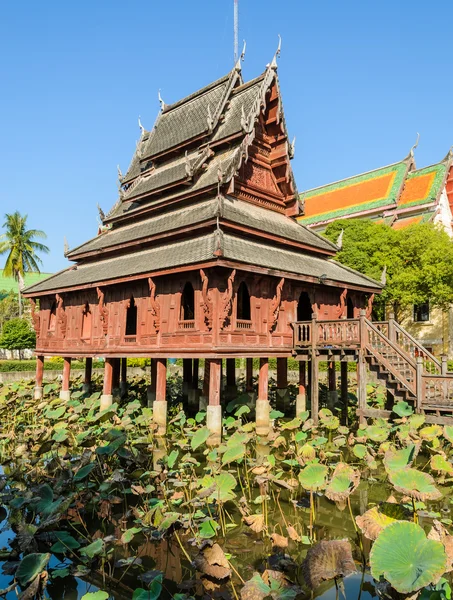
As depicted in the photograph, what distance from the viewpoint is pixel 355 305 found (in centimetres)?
1806

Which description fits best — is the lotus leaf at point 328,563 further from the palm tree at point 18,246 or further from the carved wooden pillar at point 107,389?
the palm tree at point 18,246

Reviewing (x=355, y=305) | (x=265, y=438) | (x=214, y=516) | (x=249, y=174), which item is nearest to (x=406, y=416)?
(x=265, y=438)

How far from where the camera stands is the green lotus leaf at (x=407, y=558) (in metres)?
3.77

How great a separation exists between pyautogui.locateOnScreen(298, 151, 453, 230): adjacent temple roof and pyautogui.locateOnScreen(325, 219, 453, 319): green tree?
4.69 m

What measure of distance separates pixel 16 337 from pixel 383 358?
2909 cm

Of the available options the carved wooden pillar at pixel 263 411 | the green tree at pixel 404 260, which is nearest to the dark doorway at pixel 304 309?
the carved wooden pillar at pixel 263 411

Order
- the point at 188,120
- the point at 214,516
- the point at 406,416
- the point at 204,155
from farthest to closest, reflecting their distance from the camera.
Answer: the point at 188,120
the point at 204,155
the point at 406,416
the point at 214,516

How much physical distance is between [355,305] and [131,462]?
1104 centimetres

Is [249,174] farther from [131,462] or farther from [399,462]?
[399,462]

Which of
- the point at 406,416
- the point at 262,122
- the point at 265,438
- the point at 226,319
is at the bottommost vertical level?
the point at 265,438

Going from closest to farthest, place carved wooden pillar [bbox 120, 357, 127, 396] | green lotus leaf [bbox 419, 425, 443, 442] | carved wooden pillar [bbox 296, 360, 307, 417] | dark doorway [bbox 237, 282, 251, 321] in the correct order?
1. green lotus leaf [bbox 419, 425, 443, 442]
2. carved wooden pillar [bbox 296, 360, 307, 417]
3. dark doorway [bbox 237, 282, 251, 321]
4. carved wooden pillar [bbox 120, 357, 127, 396]

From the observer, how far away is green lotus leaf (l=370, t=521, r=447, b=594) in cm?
377

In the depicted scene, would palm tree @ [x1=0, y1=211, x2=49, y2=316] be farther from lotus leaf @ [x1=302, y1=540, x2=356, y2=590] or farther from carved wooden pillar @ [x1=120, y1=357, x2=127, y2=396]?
lotus leaf @ [x1=302, y1=540, x2=356, y2=590]

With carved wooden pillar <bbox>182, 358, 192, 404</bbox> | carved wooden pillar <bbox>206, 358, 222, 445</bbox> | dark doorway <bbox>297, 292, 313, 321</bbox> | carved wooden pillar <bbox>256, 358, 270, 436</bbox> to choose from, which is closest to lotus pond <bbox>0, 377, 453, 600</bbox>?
carved wooden pillar <bbox>206, 358, 222, 445</bbox>
